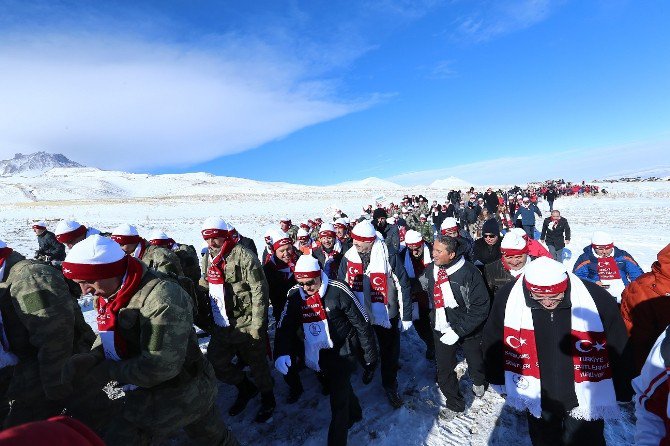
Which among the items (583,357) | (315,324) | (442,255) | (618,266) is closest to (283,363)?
(315,324)

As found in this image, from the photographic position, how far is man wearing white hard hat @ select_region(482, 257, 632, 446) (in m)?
2.58

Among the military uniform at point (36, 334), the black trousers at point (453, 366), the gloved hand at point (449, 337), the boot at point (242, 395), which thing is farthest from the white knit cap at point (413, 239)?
the military uniform at point (36, 334)

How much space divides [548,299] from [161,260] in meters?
4.39

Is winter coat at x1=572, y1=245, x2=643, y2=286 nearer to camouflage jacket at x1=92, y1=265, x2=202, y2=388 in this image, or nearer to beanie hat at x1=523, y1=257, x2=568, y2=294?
beanie hat at x1=523, y1=257, x2=568, y2=294

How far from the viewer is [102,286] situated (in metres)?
2.42

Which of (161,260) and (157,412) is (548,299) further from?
(161,260)

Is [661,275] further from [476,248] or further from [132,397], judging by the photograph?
[132,397]

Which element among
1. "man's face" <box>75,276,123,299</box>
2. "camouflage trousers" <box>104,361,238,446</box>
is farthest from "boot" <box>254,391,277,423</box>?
"man's face" <box>75,276,123,299</box>

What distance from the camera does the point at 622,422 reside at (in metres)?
3.69

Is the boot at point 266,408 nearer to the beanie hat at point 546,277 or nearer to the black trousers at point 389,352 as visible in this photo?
the black trousers at point 389,352

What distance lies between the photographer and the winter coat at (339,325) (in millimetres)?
3473

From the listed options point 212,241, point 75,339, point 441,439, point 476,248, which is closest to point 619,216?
point 476,248

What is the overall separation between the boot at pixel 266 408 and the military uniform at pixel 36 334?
202 centimetres

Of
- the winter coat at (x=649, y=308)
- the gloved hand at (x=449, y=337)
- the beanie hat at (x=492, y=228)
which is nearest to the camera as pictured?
the winter coat at (x=649, y=308)
